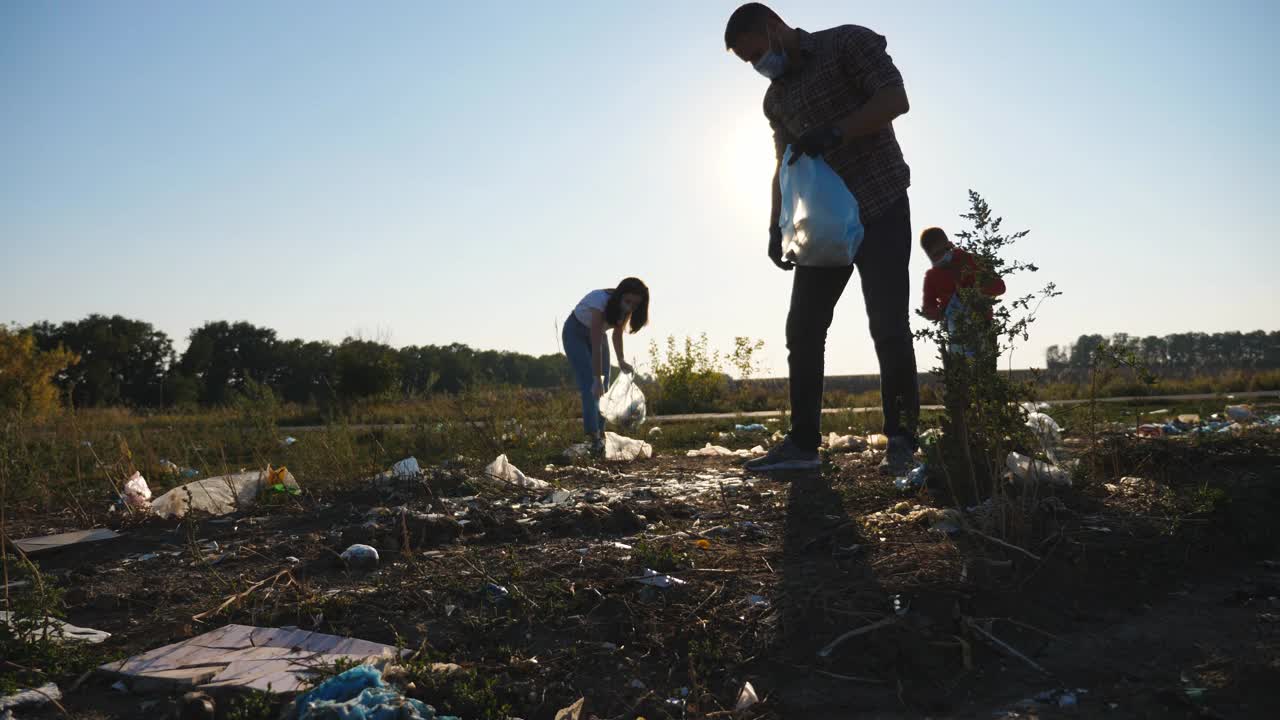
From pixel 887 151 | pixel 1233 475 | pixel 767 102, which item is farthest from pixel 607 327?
pixel 1233 475

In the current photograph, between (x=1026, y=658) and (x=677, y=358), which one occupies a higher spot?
(x=677, y=358)

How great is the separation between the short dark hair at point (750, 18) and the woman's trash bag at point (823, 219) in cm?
68

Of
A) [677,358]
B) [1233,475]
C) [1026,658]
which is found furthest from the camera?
[677,358]

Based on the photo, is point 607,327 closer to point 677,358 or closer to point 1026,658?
point 1026,658

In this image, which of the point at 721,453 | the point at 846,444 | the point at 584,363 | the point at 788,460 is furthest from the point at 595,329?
the point at 788,460

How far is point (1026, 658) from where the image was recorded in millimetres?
1491

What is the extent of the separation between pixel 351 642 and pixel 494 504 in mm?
1609

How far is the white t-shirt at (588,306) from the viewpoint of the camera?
6.15m

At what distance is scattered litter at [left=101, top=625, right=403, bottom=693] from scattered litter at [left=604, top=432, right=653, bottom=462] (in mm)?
3702

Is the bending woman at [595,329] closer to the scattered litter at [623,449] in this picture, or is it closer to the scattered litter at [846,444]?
the scattered litter at [623,449]

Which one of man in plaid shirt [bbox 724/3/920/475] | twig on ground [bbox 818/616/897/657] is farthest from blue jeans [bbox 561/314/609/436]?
twig on ground [bbox 818/616/897/657]

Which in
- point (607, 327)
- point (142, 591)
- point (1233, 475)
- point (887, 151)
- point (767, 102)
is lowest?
point (142, 591)

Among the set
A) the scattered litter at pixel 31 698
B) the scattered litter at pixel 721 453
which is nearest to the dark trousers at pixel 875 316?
the scattered litter at pixel 721 453

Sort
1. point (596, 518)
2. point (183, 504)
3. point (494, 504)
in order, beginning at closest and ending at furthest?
point (596, 518) < point (494, 504) < point (183, 504)
